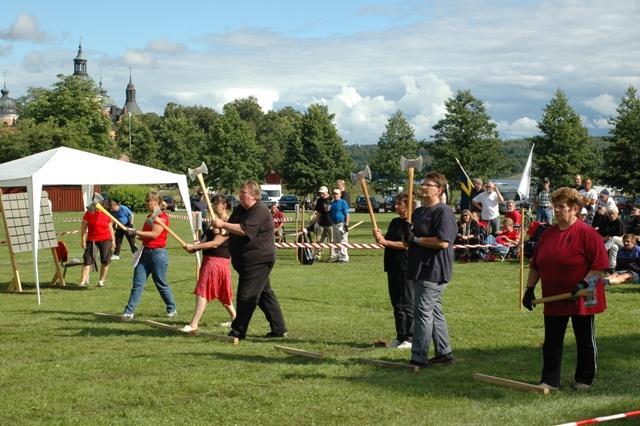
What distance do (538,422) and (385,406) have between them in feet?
4.15

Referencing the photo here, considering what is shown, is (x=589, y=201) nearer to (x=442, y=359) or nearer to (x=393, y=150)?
(x=442, y=359)

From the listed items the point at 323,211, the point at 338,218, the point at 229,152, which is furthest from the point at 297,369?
the point at 229,152

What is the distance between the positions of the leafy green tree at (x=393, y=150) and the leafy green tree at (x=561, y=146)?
2240 cm

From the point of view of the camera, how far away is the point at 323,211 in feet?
74.5

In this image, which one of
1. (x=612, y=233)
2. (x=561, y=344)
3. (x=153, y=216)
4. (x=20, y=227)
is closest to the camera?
(x=561, y=344)

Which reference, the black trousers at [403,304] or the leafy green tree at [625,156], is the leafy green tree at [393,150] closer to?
the leafy green tree at [625,156]

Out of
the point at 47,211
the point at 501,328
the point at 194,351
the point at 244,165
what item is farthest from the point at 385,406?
the point at 244,165

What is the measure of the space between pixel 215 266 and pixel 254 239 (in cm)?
113

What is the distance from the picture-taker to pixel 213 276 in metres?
11.4

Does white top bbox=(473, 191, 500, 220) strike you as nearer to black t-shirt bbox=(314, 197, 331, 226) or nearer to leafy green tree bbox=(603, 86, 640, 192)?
black t-shirt bbox=(314, 197, 331, 226)

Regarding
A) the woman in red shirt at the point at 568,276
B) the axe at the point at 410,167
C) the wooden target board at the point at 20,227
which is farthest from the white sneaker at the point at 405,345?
the wooden target board at the point at 20,227

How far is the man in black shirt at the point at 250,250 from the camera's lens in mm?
10461

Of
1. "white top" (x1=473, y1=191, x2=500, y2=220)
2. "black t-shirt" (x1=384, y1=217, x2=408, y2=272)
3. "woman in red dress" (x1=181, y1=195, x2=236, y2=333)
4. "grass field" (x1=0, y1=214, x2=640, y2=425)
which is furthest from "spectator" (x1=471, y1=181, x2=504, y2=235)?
"black t-shirt" (x1=384, y1=217, x2=408, y2=272)

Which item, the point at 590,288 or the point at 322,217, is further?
the point at 322,217
